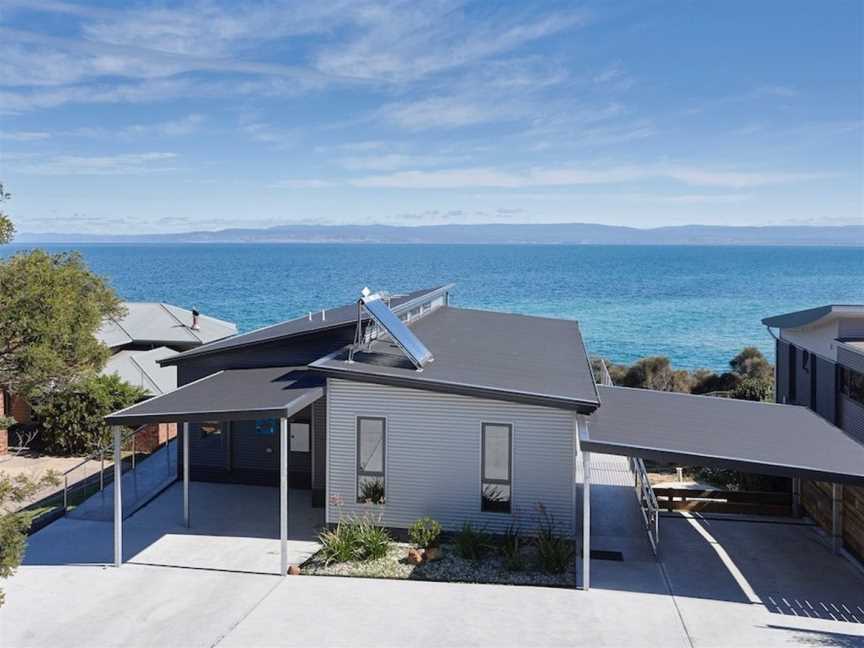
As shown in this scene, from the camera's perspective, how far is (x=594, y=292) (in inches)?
3920

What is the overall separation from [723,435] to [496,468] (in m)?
3.54

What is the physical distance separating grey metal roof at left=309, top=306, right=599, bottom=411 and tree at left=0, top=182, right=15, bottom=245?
4.79m

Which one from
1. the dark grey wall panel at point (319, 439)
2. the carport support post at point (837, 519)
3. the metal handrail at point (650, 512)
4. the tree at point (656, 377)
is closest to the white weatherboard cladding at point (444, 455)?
the metal handrail at point (650, 512)

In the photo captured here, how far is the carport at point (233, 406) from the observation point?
11344 mm

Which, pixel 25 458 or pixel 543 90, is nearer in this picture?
pixel 25 458

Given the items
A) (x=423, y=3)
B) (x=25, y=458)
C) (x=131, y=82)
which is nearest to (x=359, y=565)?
(x=25, y=458)

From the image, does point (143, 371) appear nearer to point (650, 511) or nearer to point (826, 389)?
point (650, 511)

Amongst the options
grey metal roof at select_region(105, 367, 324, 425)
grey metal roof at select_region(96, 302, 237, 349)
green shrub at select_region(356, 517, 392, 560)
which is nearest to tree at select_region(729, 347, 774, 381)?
grey metal roof at select_region(96, 302, 237, 349)

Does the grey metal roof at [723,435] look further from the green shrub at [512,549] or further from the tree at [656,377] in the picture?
the tree at [656,377]

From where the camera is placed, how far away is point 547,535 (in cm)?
1206

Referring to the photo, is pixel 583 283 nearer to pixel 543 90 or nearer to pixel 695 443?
pixel 543 90

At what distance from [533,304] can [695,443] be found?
7748cm

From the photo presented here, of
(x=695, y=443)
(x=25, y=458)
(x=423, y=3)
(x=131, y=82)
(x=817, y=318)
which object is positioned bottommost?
(x=25, y=458)

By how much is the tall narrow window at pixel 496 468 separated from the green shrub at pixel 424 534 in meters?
0.88
